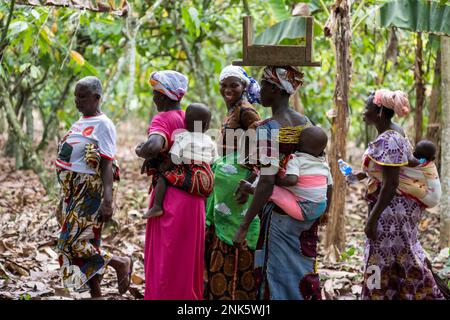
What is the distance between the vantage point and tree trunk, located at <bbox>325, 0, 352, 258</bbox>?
5.80 meters

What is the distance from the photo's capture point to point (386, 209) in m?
3.97

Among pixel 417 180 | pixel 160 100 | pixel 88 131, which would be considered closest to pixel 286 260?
pixel 417 180

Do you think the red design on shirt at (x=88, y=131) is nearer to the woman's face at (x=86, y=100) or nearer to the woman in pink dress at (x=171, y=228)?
the woman's face at (x=86, y=100)

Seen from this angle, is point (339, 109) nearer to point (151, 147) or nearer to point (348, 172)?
point (348, 172)

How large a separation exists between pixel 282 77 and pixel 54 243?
→ 3.46 m

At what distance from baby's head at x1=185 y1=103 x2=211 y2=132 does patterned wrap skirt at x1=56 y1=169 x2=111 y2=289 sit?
812mm

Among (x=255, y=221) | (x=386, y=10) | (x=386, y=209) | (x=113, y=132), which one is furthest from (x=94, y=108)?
(x=386, y=10)

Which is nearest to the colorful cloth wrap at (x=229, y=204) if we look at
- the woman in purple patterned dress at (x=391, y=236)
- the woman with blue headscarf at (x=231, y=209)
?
the woman with blue headscarf at (x=231, y=209)

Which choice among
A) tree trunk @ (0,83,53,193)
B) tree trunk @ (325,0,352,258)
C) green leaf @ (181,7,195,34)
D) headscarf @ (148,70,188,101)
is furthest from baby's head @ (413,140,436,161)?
tree trunk @ (0,83,53,193)

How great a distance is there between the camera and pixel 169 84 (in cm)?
409

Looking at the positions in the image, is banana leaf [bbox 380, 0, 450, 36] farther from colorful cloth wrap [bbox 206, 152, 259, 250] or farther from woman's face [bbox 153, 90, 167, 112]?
woman's face [bbox 153, 90, 167, 112]

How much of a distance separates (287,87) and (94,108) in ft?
4.77

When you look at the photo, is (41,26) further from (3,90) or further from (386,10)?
(386,10)

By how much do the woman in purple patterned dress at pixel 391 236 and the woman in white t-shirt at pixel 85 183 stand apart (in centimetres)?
174
